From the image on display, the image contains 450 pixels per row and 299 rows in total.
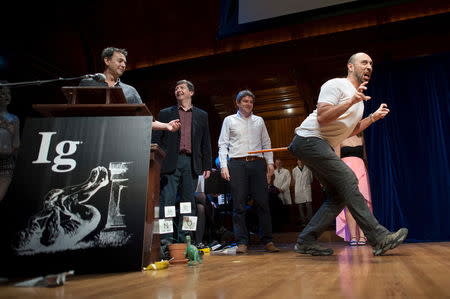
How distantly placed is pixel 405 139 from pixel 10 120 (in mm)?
4613

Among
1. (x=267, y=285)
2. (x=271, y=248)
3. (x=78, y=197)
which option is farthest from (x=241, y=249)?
(x=267, y=285)

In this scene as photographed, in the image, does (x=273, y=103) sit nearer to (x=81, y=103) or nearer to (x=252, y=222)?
(x=252, y=222)

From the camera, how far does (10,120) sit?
2.89 metres

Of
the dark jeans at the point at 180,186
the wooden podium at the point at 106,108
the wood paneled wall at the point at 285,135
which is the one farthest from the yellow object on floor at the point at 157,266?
the wood paneled wall at the point at 285,135

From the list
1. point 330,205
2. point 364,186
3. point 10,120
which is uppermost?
point 10,120

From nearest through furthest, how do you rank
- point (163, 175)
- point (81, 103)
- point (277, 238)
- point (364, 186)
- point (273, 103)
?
point (81, 103) < point (163, 175) < point (364, 186) < point (277, 238) < point (273, 103)

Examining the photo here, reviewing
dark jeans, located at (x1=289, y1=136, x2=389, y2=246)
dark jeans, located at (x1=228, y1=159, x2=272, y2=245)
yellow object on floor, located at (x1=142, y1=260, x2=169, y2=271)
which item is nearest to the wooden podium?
yellow object on floor, located at (x1=142, y1=260, x2=169, y2=271)

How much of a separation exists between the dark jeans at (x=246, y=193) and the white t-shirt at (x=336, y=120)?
34.8 inches

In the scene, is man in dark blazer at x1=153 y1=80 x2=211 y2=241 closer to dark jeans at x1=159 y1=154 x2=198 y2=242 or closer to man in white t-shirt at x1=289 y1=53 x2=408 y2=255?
dark jeans at x1=159 y1=154 x2=198 y2=242

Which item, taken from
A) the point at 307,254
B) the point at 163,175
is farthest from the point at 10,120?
the point at 307,254

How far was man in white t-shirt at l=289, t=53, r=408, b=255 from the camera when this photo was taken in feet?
6.56

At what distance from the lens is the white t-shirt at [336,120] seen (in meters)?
2.16

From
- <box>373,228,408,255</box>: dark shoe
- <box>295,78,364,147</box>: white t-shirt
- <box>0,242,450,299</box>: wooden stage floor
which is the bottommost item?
<box>0,242,450,299</box>: wooden stage floor

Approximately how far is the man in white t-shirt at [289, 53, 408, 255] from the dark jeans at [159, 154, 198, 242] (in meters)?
0.91
